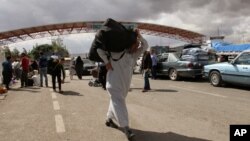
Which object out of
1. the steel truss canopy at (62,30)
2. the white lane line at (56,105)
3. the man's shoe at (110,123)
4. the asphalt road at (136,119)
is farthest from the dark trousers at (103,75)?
the steel truss canopy at (62,30)

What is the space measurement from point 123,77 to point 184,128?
1659 millimetres

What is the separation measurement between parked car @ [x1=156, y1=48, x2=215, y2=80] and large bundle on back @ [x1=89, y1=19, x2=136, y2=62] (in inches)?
525

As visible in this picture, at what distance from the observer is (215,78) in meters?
16.1

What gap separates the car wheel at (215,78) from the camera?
623 inches

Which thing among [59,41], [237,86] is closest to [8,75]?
[237,86]

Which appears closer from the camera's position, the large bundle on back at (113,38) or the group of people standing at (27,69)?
the large bundle on back at (113,38)

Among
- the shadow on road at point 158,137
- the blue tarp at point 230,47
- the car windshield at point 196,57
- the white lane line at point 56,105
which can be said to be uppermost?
the blue tarp at point 230,47

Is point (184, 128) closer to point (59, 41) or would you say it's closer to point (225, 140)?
point (225, 140)

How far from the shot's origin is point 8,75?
17141 mm

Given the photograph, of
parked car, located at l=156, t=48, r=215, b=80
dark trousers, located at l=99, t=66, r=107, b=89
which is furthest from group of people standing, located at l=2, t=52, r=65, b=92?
parked car, located at l=156, t=48, r=215, b=80

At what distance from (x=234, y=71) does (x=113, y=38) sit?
9.90 metres

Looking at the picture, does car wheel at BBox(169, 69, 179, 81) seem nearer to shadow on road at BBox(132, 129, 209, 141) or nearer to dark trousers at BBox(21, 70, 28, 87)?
dark trousers at BBox(21, 70, 28, 87)

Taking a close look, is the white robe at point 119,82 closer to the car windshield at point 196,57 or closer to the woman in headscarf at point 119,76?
the woman in headscarf at point 119,76

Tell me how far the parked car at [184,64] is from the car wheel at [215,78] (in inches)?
107
